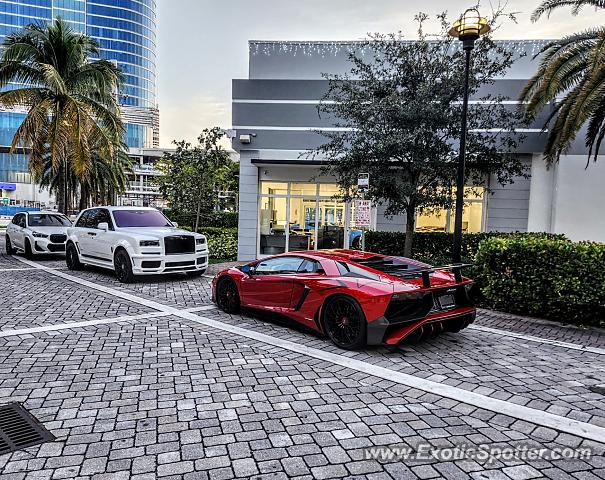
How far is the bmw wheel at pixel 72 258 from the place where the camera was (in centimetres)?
1309

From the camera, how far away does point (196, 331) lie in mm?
6730

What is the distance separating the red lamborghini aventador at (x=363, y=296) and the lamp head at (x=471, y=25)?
459cm

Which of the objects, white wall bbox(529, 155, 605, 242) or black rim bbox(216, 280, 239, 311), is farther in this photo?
white wall bbox(529, 155, 605, 242)

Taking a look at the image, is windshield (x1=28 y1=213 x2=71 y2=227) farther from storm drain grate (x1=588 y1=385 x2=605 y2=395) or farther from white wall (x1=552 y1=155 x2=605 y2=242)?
storm drain grate (x1=588 y1=385 x2=605 y2=395)

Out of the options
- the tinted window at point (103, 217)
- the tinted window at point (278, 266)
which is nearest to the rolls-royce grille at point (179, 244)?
the tinted window at point (103, 217)

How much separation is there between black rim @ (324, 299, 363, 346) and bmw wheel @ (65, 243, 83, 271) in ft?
32.0

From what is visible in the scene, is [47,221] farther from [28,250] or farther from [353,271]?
[353,271]

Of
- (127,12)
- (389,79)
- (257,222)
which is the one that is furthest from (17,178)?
(389,79)

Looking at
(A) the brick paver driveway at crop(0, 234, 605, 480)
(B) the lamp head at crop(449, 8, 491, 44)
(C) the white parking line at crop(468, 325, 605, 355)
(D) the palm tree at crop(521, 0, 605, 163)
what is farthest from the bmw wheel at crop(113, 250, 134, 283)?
(D) the palm tree at crop(521, 0, 605, 163)

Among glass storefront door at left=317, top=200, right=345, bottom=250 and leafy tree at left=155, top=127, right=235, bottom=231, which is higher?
leafy tree at left=155, top=127, right=235, bottom=231

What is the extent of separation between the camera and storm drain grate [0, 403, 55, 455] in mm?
3438

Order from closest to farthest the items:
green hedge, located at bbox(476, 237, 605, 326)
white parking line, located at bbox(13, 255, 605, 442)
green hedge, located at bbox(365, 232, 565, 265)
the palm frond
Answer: white parking line, located at bbox(13, 255, 605, 442) < green hedge, located at bbox(476, 237, 605, 326) < the palm frond < green hedge, located at bbox(365, 232, 565, 265)

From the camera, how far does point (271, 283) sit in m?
7.00

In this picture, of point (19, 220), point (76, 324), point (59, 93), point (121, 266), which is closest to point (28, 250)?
point (19, 220)
